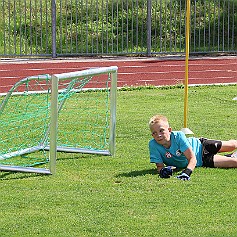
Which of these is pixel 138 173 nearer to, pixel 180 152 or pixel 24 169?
pixel 180 152

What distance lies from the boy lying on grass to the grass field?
120 millimetres

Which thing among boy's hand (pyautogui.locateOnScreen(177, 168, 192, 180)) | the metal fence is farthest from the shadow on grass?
the metal fence

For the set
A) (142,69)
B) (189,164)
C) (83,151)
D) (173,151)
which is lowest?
(142,69)

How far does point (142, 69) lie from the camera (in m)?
22.3

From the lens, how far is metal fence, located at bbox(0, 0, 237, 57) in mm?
25734

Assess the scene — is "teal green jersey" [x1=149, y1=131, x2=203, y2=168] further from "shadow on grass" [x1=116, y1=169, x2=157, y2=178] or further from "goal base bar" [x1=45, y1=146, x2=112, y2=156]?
"goal base bar" [x1=45, y1=146, x2=112, y2=156]

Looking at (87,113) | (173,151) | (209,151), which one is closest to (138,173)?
(173,151)

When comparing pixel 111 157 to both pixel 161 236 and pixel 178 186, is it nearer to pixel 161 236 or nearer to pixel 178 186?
pixel 178 186

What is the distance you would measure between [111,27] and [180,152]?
58.4 feet

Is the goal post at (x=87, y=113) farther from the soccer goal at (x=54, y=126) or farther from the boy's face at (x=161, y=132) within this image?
the boy's face at (x=161, y=132)

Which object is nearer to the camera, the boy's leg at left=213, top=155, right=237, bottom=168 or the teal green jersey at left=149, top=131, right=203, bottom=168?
the teal green jersey at left=149, top=131, right=203, bottom=168

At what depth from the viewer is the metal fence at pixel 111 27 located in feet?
84.4

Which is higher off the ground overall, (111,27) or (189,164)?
(111,27)

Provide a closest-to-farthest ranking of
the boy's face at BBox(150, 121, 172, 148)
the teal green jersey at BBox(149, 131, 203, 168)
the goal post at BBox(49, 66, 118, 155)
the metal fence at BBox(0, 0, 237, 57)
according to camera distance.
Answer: the boy's face at BBox(150, 121, 172, 148) → the teal green jersey at BBox(149, 131, 203, 168) → the goal post at BBox(49, 66, 118, 155) → the metal fence at BBox(0, 0, 237, 57)
